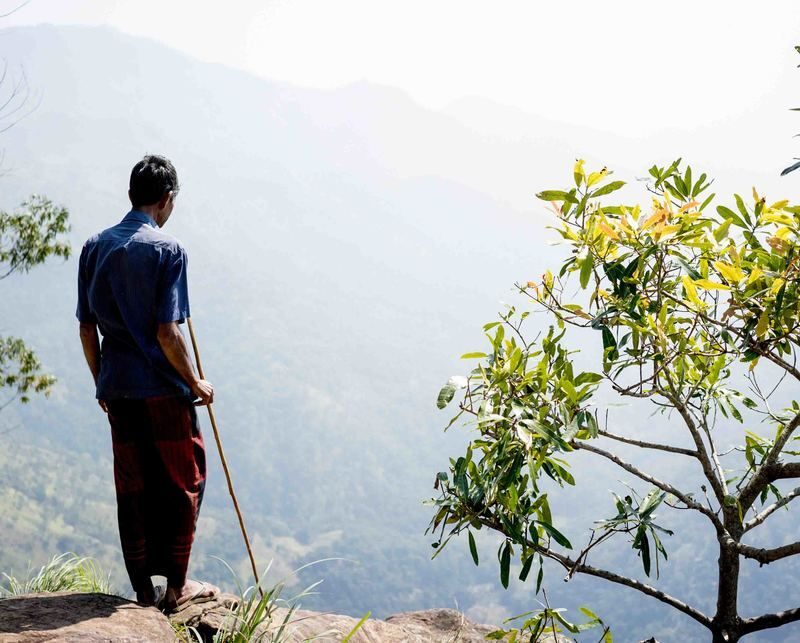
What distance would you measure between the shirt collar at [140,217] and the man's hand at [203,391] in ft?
1.73

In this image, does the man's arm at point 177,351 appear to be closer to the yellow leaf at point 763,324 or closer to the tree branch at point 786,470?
the yellow leaf at point 763,324

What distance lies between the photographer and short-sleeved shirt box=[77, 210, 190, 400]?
259 centimetres

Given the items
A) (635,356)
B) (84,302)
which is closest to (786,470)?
(635,356)

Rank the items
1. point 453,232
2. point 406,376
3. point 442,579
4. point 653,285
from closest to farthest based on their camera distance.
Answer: point 653,285 < point 442,579 < point 406,376 < point 453,232

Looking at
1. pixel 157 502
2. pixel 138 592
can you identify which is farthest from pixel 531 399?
pixel 138 592

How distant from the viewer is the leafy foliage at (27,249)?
27.1ft

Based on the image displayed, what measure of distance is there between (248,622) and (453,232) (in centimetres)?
13009

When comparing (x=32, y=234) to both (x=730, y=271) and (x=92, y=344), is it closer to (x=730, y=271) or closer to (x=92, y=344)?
(x=92, y=344)

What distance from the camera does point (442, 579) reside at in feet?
228

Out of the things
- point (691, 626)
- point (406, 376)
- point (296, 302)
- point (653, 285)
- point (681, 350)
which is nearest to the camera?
point (681, 350)

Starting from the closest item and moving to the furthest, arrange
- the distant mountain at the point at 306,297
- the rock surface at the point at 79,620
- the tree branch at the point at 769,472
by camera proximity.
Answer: the rock surface at the point at 79,620 → the tree branch at the point at 769,472 → the distant mountain at the point at 306,297

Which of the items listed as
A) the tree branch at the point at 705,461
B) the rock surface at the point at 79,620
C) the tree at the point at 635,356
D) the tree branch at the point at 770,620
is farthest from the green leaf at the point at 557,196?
the rock surface at the point at 79,620

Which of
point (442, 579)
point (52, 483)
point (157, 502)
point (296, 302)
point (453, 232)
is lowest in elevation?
point (442, 579)

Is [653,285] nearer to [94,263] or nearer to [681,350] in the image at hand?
[681,350]
